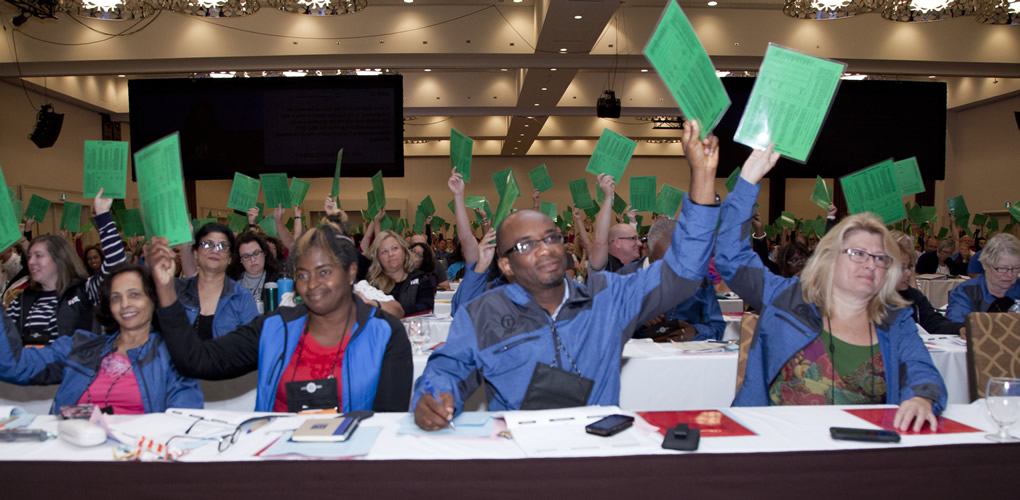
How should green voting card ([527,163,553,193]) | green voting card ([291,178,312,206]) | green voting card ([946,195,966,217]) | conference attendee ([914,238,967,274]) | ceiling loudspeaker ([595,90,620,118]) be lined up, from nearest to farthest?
green voting card ([291,178,312,206])
green voting card ([527,163,553,193])
green voting card ([946,195,966,217])
conference attendee ([914,238,967,274])
ceiling loudspeaker ([595,90,620,118])

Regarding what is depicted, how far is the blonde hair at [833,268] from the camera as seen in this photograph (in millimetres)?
2281

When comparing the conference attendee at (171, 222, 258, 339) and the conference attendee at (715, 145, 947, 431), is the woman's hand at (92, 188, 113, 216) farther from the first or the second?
the conference attendee at (715, 145, 947, 431)

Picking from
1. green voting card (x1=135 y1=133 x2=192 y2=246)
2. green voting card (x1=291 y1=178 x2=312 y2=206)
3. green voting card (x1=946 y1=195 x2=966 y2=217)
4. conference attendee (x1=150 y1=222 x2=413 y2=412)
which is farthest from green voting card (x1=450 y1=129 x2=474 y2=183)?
green voting card (x1=946 y1=195 x2=966 y2=217)

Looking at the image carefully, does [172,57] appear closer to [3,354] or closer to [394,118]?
[394,118]

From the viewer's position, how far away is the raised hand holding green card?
1923 millimetres

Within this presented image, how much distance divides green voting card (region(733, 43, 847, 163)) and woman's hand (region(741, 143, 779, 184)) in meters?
0.02

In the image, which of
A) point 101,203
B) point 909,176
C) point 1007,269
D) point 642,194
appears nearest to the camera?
point 101,203

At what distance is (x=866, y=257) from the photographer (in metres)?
2.24

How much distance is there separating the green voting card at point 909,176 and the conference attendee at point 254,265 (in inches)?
174

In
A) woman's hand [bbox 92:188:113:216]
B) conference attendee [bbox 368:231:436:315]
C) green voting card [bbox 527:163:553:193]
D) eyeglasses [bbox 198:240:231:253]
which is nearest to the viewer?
woman's hand [bbox 92:188:113:216]

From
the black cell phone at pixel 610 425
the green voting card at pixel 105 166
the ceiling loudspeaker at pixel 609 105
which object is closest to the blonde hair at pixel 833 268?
the black cell phone at pixel 610 425

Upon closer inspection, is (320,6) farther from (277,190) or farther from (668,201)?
(668,201)

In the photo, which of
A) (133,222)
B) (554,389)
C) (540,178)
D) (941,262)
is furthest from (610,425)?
(941,262)

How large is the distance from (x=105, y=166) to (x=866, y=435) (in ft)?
9.30
